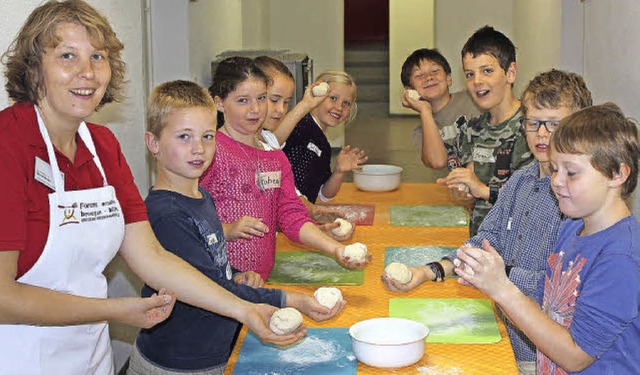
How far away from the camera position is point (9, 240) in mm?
1799

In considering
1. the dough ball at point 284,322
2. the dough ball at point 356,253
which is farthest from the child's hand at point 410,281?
the dough ball at point 284,322

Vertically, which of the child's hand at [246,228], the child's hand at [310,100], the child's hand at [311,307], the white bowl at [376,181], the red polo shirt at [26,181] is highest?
the child's hand at [310,100]

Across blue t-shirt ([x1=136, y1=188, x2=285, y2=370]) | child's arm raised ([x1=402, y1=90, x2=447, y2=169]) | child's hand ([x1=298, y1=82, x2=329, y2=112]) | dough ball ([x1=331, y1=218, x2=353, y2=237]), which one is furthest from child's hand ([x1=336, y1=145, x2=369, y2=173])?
blue t-shirt ([x1=136, y1=188, x2=285, y2=370])

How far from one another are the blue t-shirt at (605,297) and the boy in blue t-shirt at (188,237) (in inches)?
27.8

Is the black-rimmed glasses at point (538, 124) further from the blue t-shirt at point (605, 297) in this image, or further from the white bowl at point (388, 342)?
the white bowl at point (388, 342)

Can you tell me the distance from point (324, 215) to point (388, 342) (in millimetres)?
1538

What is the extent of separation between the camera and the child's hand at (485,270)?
6.30ft

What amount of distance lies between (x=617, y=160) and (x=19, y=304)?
4.38 ft

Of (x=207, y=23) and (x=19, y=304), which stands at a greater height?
(x=207, y=23)

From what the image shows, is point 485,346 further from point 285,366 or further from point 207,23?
point 207,23

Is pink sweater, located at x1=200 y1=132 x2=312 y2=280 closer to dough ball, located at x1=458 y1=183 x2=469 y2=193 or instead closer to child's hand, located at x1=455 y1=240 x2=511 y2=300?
dough ball, located at x1=458 y1=183 x2=469 y2=193

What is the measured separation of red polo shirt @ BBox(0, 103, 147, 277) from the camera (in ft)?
5.92

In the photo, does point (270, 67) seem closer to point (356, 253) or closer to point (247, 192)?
point (247, 192)

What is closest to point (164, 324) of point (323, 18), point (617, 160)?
point (617, 160)
